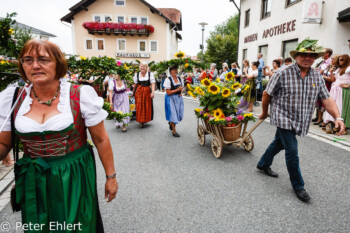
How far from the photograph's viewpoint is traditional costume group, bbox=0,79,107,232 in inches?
57.4

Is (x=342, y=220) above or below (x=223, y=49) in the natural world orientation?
below

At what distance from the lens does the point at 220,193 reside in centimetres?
324

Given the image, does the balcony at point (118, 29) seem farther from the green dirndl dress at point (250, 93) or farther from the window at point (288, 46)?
the green dirndl dress at point (250, 93)

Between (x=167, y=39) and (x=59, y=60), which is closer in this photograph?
(x=59, y=60)

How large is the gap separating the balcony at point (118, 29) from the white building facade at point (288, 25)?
12577 millimetres

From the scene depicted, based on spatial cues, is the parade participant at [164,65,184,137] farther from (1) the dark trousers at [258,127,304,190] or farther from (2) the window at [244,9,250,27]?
(2) the window at [244,9,250,27]

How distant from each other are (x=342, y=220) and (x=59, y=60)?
130 inches

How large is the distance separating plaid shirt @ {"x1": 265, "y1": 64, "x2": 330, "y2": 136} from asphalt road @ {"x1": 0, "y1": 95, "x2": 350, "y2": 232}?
3.24ft

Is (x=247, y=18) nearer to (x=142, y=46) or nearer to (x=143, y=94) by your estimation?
(x=143, y=94)

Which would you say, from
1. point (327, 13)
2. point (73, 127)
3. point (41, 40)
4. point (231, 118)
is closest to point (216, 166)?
point (231, 118)

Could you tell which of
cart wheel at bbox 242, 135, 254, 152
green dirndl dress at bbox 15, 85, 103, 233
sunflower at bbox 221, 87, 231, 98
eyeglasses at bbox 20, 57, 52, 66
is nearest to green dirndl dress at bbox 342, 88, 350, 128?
cart wheel at bbox 242, 135, 254, 152

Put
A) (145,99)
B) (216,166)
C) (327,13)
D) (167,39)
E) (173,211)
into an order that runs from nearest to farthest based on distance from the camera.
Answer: (173,211)
(216,166)
(145,99)
(327,13)
(167,39)

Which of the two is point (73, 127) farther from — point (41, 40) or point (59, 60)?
point (41, 40)

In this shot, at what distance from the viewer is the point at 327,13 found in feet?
30.5
